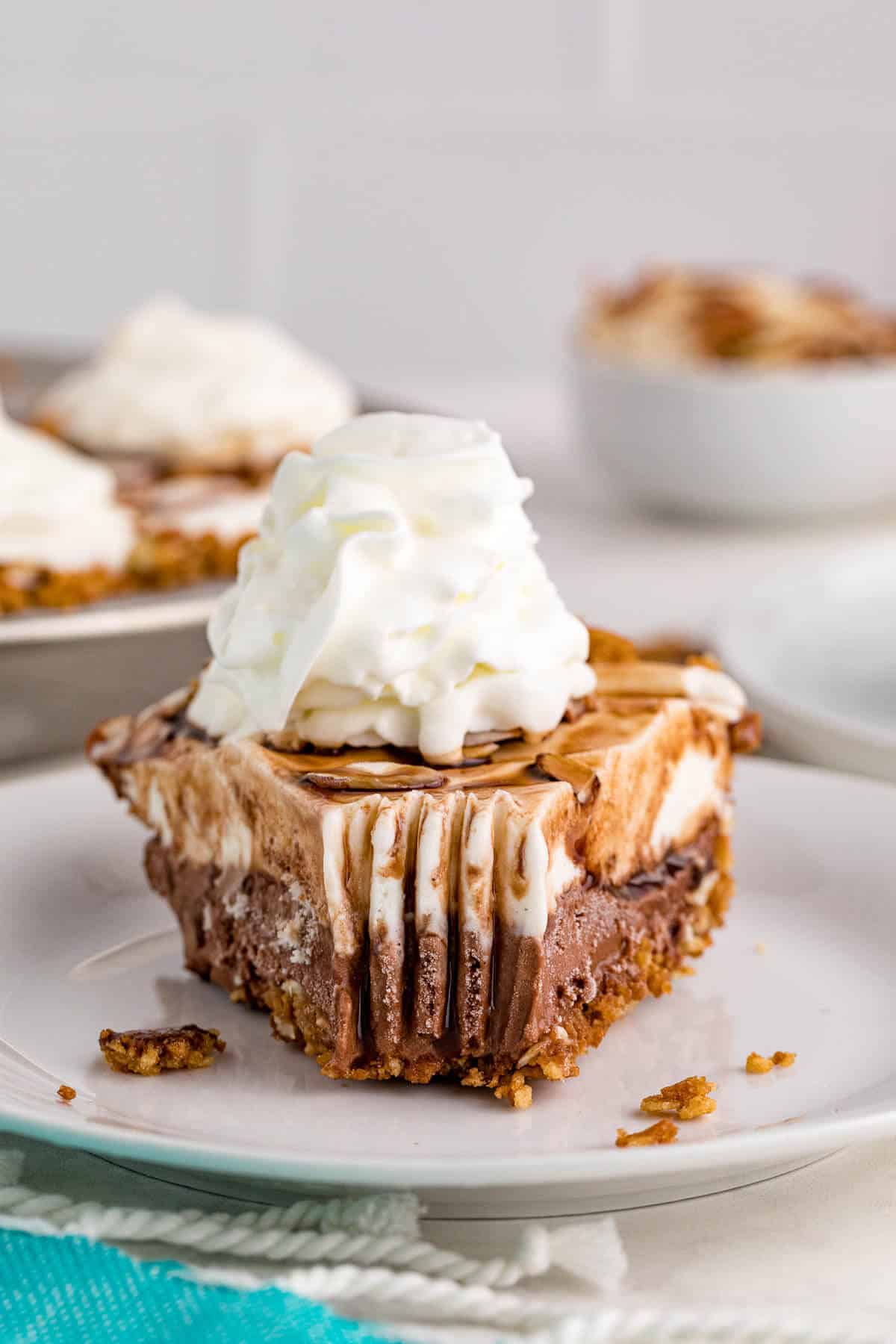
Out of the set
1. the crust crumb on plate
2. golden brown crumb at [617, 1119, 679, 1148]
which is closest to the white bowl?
the crust crumb on plate

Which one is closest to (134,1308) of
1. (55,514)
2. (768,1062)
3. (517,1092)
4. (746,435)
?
(517,1092)

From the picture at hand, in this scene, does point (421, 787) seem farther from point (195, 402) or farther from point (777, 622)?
point (195, 402)

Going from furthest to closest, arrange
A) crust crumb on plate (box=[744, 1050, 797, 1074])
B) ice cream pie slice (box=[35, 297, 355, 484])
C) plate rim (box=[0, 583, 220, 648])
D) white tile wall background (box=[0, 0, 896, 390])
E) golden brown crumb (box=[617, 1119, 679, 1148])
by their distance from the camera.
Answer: white tile wall background (box=[0, 0, 896, 390])
ice cream pie slice (box=[35, 297, 355, 484])
plate rim (box=[0, 583, 220, 648])
crust crumb on plate (box=[744, 1050, 797, 1074])
golden brown crumb (box=[617, 1119, 679, 1148])

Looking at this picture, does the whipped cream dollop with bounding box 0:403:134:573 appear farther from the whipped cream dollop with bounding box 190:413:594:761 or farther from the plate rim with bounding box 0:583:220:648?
the whipped cream dollop with bounding box 190:413:594:761

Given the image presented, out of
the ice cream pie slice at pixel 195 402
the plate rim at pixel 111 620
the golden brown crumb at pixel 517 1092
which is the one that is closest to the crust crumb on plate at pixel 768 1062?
the golden brown crumb at pixel 517 1092

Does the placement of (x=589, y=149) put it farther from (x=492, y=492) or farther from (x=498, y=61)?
(x=492, y=492)

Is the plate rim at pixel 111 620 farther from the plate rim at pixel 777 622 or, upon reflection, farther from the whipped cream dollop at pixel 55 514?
the plate rim at pixel 777 622
